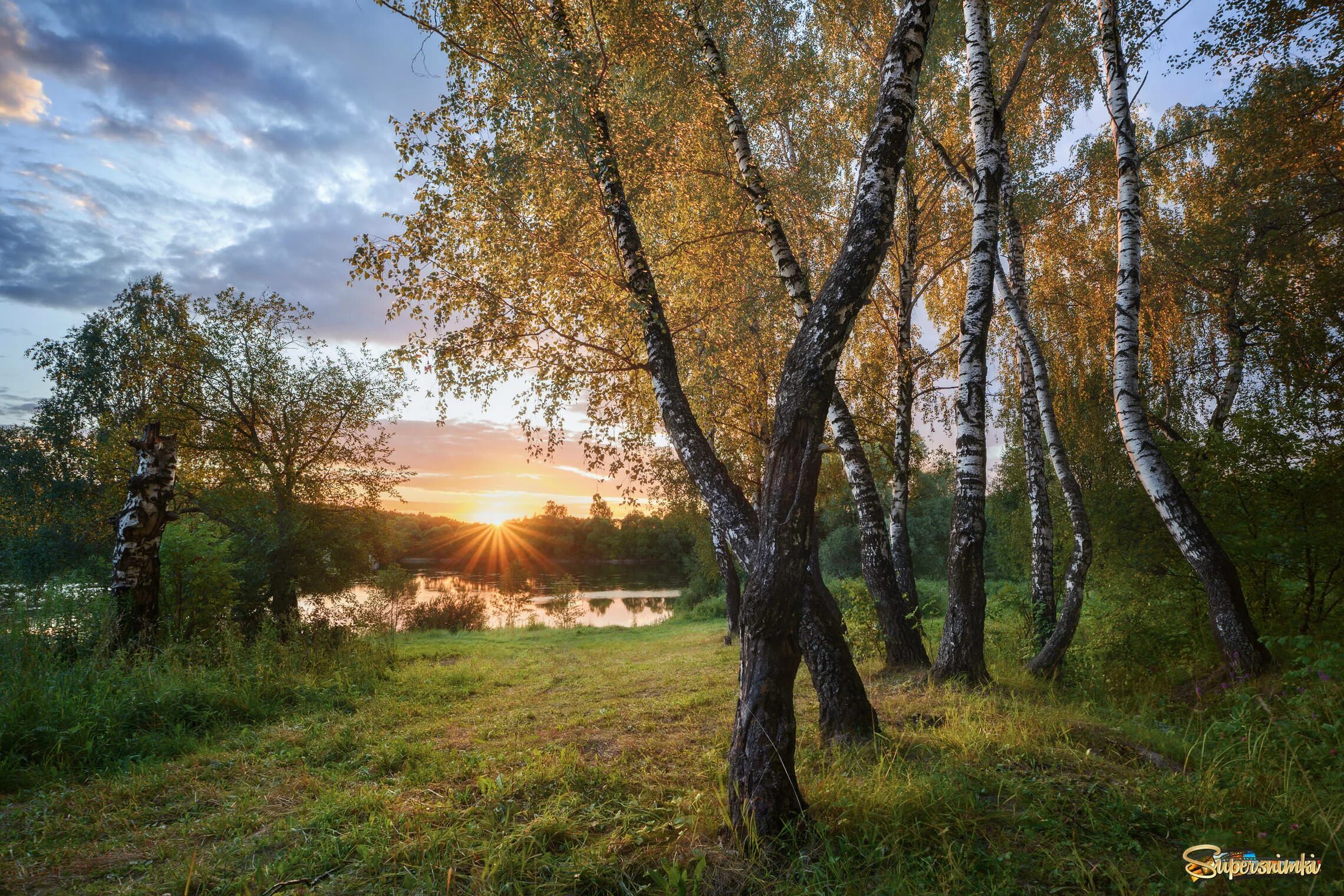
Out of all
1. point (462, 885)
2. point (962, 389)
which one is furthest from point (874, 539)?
point (462, 885)

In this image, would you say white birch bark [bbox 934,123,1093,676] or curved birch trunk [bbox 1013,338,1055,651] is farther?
curved birch trunk [bbox 1013,338,1055,651]

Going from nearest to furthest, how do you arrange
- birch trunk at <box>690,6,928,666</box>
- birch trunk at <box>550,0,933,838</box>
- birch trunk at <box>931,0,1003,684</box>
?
birch trunk at <box>550,0,933,838</box>
birch trunk at <box>931,0,1003,684</box>
birch trunk at <box>690,6,928,666</box>

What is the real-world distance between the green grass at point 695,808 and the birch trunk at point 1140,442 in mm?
637

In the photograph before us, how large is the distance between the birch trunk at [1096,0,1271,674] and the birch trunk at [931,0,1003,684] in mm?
1292

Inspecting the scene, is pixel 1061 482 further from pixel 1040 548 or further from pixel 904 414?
pixel 904 414

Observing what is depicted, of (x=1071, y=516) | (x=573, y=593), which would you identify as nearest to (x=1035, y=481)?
(x=1071, y=516)

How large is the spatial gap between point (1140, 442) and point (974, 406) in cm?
155

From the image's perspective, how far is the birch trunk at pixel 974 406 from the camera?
6.02m

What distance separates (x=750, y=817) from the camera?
3.04 meters

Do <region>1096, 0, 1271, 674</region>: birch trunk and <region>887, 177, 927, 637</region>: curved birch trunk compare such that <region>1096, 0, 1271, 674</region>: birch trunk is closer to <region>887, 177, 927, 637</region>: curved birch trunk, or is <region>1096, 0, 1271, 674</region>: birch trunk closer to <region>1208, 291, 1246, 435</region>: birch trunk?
<region>887, 177, 927, 637</region>: curved birch trunk

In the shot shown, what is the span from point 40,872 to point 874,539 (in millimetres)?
7541

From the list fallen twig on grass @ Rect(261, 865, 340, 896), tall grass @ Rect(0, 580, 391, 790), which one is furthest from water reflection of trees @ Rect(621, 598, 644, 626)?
fallen twig on grass @ Rect(261, 865, 340, 896)

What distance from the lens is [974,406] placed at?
20.1 feet

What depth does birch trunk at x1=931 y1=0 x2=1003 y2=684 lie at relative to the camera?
6.02m
